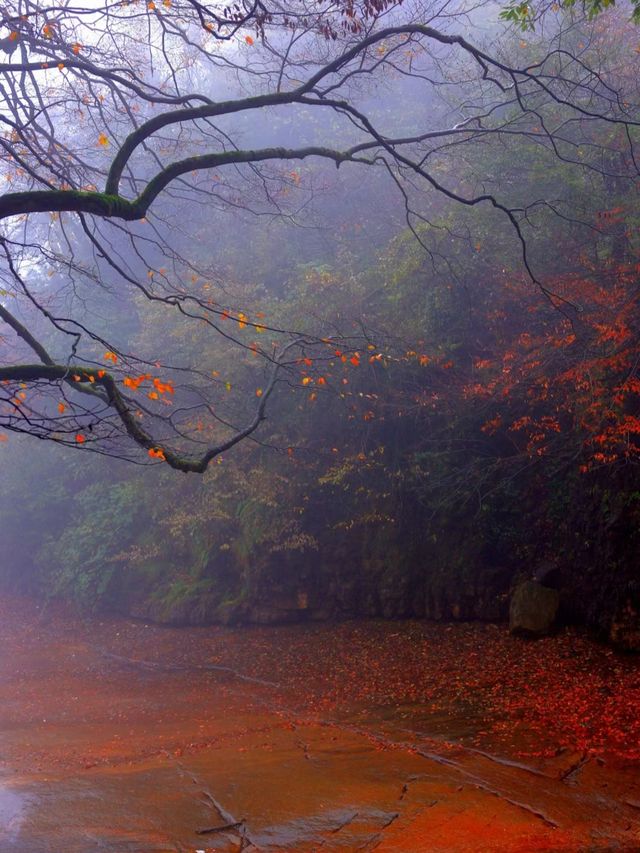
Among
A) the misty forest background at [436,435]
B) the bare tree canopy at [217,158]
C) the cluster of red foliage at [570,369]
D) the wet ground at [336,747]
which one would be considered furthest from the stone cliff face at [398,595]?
the bare tree canopy at [217,158]

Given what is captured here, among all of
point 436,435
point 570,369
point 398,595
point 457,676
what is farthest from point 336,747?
point 436,435

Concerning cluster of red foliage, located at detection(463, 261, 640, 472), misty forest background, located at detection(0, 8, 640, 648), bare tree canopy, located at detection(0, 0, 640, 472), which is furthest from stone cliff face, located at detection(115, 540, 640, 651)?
bare tree canopy, located at detection(0, 0, 640, 472)

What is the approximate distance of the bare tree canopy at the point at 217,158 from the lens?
5539 mm

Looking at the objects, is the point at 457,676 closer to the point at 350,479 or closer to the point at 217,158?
the point at 350,479

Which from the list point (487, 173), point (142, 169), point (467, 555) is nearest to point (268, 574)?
point (467, 555)

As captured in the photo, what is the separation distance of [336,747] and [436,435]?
23.2 ft

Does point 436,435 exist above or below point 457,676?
above

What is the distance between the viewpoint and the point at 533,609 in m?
10.7

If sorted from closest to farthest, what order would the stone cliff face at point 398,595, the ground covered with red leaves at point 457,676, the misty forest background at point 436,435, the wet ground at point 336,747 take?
1. the wet ground at point 336,747
2. the ground covered with red leaves at point 457,676
3. the stone cliff face at point 398,595
4. the misty forest background at point 436,435

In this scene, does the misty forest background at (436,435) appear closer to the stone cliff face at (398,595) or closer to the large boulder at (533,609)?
the stone cliff face at (398,595)

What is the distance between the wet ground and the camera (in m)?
5.48

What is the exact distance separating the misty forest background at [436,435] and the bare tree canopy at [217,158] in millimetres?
344

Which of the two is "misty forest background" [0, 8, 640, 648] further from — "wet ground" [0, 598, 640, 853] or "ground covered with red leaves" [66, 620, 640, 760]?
"wet ground" [0, 598, 640, 853]

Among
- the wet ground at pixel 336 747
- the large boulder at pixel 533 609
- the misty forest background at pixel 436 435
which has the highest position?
the misty forest background at pixel 436 435
